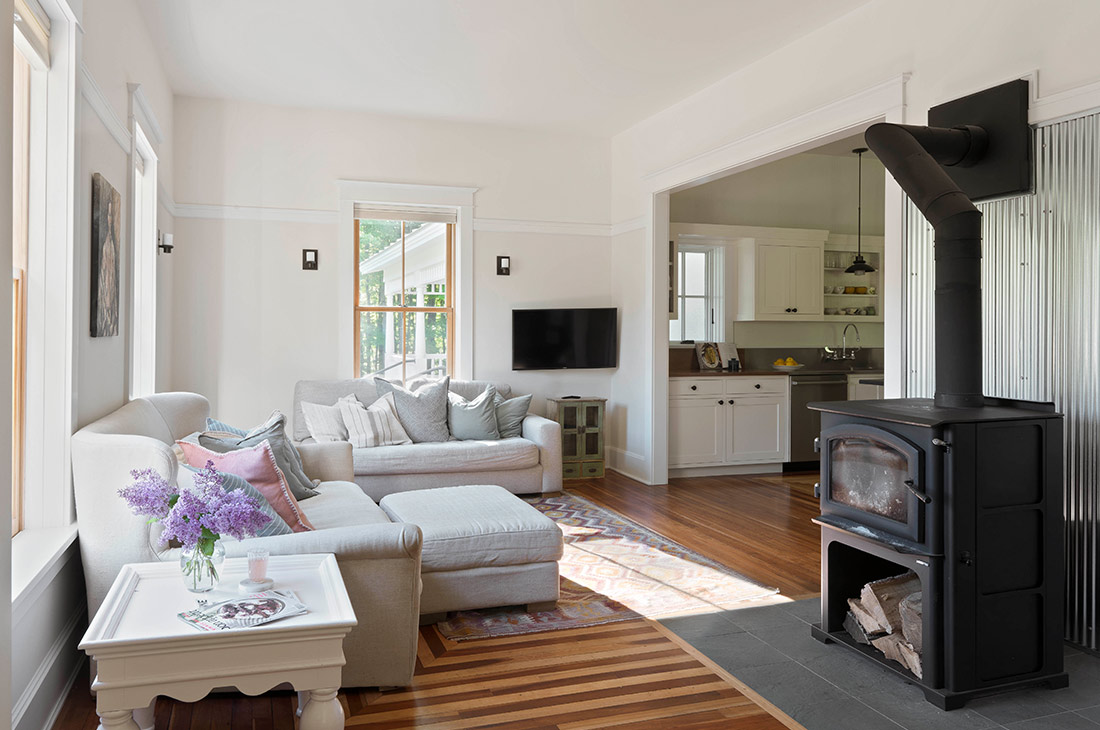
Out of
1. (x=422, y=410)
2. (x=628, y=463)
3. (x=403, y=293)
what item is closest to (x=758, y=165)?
(x=628, y=463)

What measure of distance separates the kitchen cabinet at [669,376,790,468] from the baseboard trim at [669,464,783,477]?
0.06 metres

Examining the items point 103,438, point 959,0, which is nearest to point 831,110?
point 959,0

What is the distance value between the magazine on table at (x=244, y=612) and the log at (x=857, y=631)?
2.12 metres

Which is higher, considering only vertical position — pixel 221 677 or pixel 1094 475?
pixel 1094 475

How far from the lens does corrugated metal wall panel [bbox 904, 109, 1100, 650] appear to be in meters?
3.13

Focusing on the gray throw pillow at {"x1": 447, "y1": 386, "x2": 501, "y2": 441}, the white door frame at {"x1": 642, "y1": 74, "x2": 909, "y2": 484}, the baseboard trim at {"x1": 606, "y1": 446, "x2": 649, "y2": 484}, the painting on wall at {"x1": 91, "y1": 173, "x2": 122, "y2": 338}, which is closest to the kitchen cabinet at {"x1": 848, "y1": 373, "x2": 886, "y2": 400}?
the white door frame at {"x1": 642, "y1": 74, "x2": 909, "y2": 484}

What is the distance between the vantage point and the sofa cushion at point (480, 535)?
3430mm

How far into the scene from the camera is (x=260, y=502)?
2.92 metres

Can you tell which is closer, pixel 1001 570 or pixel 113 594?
pixel 113 594

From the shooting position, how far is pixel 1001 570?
281 cm

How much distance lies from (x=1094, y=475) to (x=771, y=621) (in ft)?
4.43

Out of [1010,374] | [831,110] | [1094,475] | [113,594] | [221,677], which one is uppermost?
[831,110]

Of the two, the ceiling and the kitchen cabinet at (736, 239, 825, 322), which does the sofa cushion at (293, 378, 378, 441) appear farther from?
the kitchen cabinet at (736, 239, 825, 322)

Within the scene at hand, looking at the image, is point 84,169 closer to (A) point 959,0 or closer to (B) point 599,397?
(A) point 959,0
